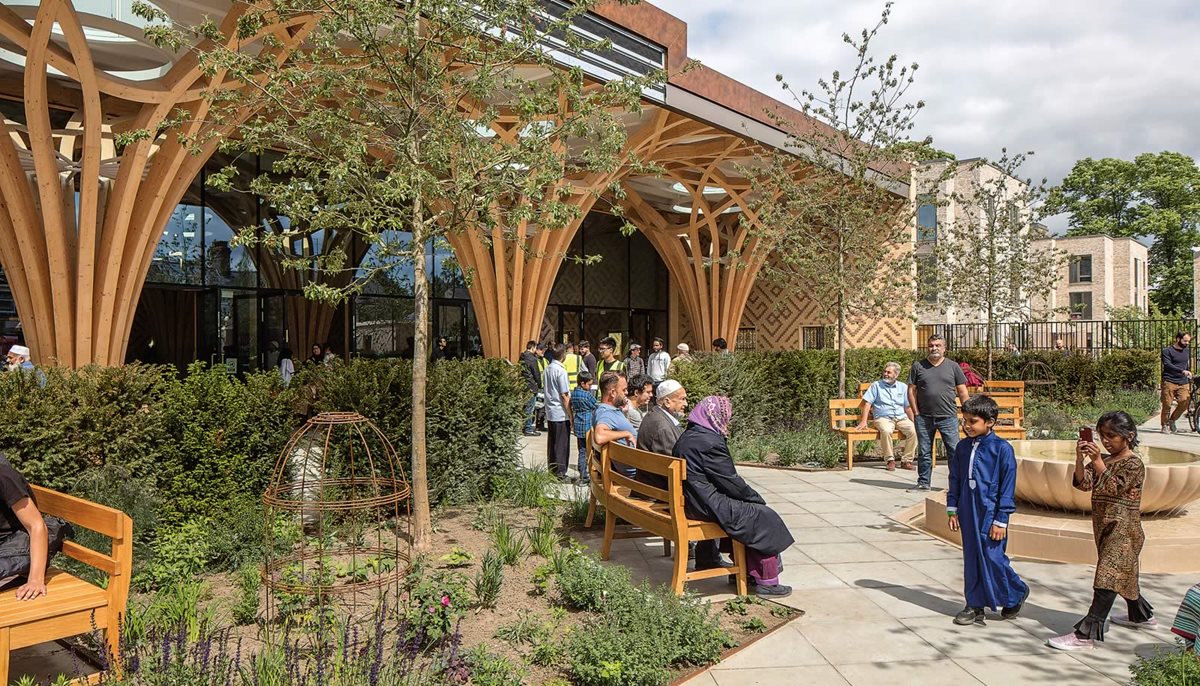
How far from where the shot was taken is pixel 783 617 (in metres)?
4.27

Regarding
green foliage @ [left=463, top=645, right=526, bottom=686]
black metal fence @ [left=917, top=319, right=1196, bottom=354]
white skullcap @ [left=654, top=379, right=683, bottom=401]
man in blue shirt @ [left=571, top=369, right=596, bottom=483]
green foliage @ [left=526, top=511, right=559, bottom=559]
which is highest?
black metal fence @ [left=917, top=319, right=1196, bottom=354]

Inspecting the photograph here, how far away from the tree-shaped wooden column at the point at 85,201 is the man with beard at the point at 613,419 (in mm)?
5419

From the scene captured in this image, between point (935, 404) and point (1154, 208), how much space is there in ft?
164

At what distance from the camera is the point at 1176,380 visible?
42.3 ft

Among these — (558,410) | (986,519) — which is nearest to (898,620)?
(986,519)

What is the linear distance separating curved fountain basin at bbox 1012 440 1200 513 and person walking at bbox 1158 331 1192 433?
8166 mm

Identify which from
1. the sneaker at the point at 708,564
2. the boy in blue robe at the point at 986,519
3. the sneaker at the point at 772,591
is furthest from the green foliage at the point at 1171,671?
the sneaker at the point at 708,564

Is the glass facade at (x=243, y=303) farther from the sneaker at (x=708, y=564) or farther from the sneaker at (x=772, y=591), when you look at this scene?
the sneaker at (x=772, y=591)

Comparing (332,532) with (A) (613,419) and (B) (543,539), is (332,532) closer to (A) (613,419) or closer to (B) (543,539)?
(B) (543,539)

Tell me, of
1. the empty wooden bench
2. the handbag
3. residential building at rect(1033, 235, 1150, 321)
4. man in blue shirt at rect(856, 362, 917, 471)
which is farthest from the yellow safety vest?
residential building at rect(1033, 235, 1150, 321)

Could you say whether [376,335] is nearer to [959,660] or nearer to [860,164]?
[860,164]

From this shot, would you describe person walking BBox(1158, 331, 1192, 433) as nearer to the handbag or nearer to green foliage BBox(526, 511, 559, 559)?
green foliage BBox(526, 511, 559, 559)

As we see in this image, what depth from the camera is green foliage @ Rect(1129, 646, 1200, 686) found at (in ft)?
9.71

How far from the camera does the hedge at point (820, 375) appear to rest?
10883mm
